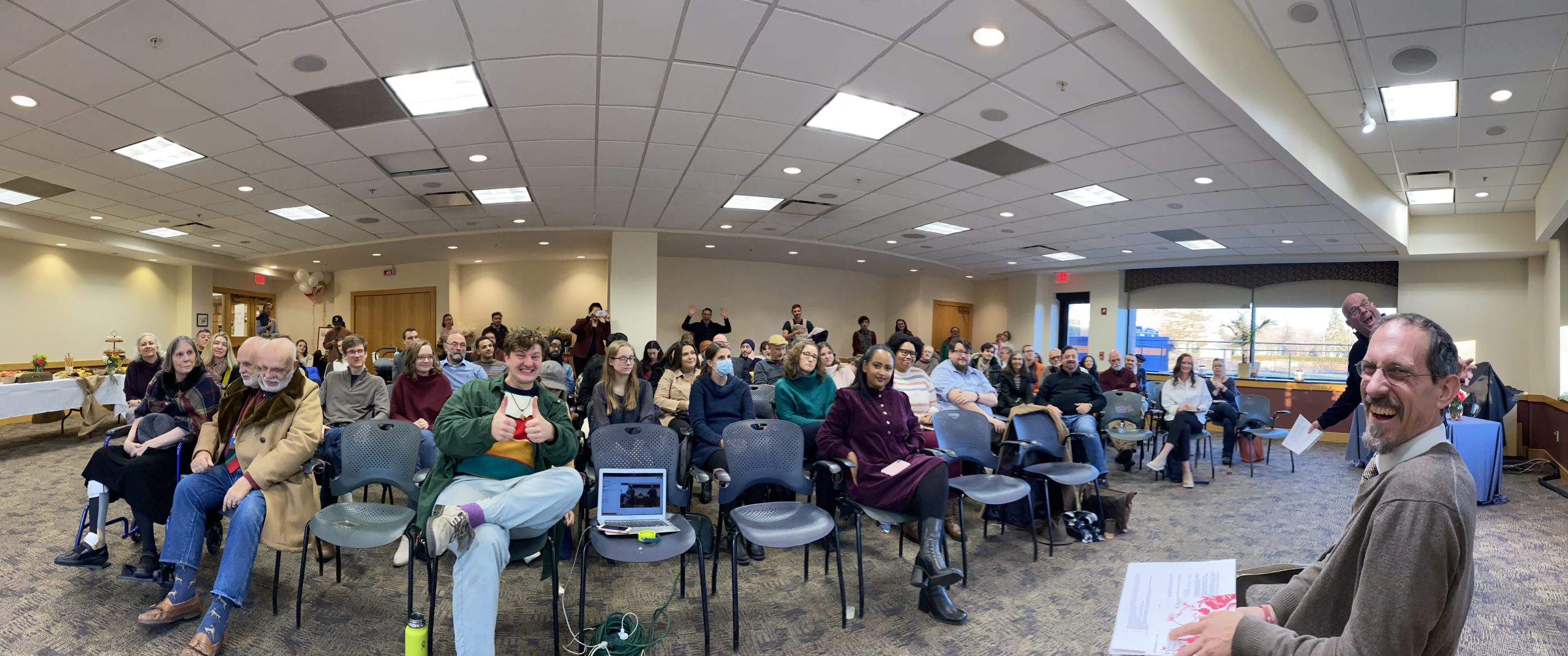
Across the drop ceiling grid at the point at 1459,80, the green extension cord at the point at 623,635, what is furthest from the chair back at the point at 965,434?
the drop ceiling grid at the point at 1459,80

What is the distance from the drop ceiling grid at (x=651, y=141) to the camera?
322 centimetres

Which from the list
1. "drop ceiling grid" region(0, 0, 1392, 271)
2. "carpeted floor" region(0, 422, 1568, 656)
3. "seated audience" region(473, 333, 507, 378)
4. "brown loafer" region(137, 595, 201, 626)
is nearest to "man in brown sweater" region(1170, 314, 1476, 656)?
"carpeted floor" region(0, 422, 1568, 656)

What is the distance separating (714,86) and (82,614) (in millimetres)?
4021

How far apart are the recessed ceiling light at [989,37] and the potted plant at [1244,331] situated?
10546 mm

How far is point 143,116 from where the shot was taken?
4.54 m

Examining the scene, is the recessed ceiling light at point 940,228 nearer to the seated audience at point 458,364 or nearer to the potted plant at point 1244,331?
the seated audience at point 458,364

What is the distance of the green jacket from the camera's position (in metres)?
2.60

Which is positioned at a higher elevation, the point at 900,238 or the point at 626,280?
the point at 900,238

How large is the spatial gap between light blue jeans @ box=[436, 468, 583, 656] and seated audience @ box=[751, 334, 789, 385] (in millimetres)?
3687

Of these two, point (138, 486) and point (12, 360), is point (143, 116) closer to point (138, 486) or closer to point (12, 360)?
point (138, 486)

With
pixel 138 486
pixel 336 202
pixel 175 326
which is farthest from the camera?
pixel 175 326

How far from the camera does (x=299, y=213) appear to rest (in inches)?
307

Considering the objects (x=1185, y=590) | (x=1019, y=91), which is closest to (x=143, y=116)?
(x=1019, y=91)

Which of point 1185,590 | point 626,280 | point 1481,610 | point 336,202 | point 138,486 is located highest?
point 336,202
